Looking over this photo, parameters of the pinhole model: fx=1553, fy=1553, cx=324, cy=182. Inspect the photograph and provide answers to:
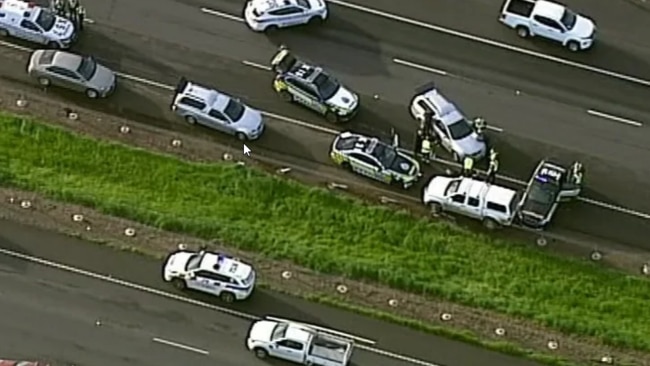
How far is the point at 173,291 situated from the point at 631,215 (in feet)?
74.6

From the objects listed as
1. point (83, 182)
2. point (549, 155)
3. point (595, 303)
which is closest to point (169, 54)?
point (83, 182)

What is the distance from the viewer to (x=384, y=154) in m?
76.6

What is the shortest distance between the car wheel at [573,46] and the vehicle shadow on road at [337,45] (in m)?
9.84

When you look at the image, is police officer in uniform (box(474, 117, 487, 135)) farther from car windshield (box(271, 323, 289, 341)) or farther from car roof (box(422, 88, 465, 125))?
car windshield (box(271, 323, 289, 341))

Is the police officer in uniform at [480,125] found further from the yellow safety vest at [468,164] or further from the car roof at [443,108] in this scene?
the yellow safety vest at [468,164]

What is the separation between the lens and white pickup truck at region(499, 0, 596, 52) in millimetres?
81625

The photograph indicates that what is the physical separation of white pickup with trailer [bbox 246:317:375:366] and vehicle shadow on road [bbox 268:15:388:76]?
55.1 ft

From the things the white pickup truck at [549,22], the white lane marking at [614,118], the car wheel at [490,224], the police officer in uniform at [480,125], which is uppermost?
the white pickup truck at [549,22]

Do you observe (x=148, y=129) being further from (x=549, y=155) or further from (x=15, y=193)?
(x=549, y=155)

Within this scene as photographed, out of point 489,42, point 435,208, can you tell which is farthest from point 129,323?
point 489,42

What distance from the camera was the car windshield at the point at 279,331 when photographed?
69750 mm

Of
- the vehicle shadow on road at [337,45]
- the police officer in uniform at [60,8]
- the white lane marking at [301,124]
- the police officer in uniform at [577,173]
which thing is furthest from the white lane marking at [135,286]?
the vehicle shadow on road at [337,45]

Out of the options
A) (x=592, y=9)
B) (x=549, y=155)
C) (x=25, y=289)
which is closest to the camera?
(x=25, y=289)

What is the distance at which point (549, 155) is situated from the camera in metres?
78.4
